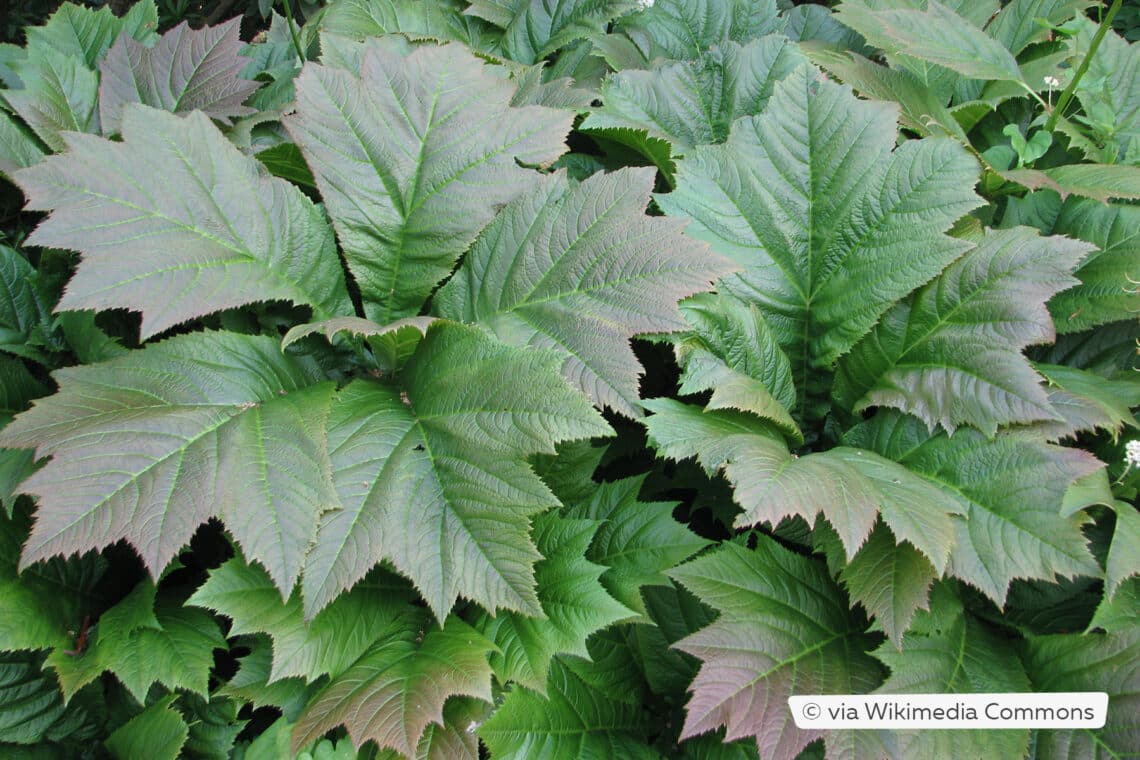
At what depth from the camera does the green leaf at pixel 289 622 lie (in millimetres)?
1305

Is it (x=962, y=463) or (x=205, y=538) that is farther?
(x=205, y=538)

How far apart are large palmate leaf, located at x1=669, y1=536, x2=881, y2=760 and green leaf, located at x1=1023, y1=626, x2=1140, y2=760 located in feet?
0.91

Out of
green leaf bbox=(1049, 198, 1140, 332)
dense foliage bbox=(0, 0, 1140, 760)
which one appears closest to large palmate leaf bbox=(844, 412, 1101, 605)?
dense foliage bbox=(0, 0, 1140, 760)

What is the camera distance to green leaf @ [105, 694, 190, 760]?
4.45 ft

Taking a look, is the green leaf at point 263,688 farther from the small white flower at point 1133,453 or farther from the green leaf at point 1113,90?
the green leaf at point 1113,90

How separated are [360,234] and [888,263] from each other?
99cm

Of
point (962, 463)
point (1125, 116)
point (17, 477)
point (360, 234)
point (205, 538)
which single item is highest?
point (1125, 116)

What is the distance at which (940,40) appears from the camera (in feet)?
5.99

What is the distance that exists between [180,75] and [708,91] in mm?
1176

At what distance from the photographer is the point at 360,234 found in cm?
152

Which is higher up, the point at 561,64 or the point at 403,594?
the point at 561,64

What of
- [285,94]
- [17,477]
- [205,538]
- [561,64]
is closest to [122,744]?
[205,538]

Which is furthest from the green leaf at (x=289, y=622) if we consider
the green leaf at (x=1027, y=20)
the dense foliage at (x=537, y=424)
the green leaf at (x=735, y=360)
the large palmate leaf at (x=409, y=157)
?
the green leaf at (x=1027, y=20)

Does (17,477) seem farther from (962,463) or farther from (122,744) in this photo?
Answer: (962,463)
